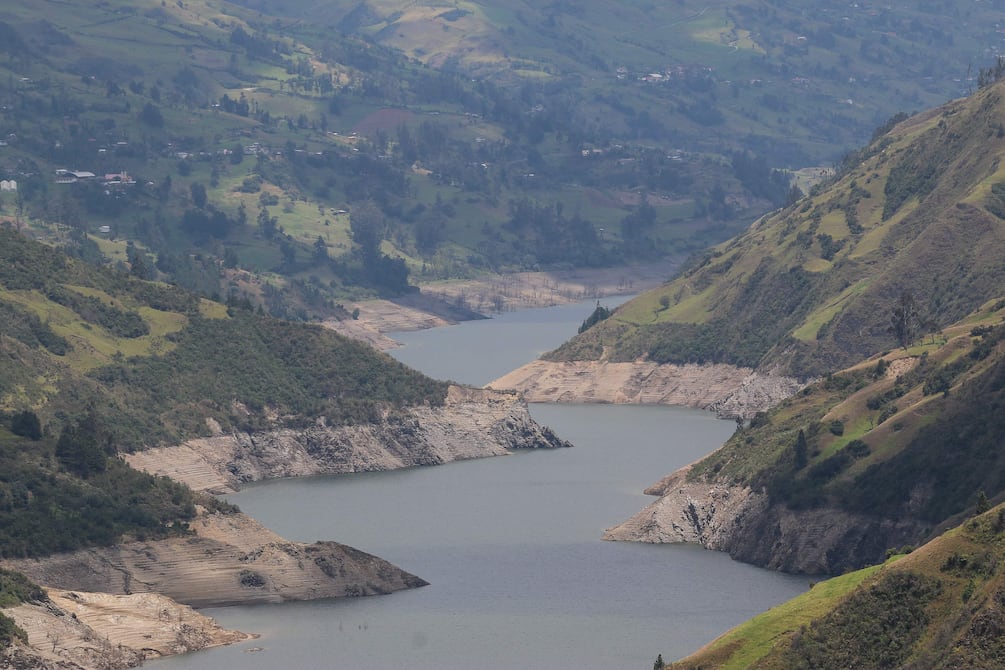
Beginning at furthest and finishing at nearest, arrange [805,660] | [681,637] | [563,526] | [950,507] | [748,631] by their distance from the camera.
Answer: [563,526] < [950,507] < [681,637] < [748,631] < [805,660]

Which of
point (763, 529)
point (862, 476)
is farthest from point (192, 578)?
point (862, 476)

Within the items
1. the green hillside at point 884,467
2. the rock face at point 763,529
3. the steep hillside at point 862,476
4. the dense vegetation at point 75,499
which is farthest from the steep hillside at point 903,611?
the dense vegetation at point 75,499

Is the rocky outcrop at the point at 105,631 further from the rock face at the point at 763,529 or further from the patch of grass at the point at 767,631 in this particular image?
the rock face at the point at 763,529

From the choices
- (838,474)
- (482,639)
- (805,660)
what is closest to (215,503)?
(482,639)

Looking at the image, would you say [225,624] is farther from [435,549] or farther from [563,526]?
[563,526]

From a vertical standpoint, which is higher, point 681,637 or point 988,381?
Result: point 988,381
